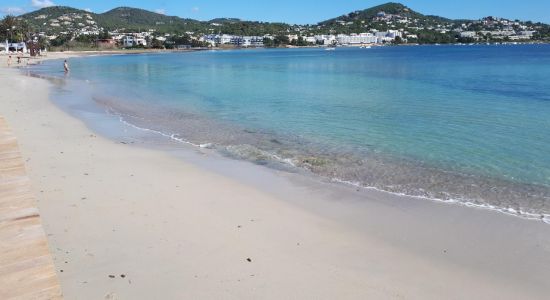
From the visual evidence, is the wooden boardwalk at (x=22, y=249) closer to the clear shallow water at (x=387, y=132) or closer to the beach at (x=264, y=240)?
the beach at (x=264, y=240)

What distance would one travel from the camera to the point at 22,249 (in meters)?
3.68

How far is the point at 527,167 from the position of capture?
1232cm

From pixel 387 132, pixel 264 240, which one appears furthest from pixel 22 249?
pixel 387 132

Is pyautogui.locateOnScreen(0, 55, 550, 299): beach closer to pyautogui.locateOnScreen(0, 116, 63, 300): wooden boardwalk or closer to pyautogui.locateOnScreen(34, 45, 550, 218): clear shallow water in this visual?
pyautogui.locateOnScreen(0, 116, 63, 300): wooden boardwalk

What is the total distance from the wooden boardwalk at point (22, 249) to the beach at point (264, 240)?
1448mm

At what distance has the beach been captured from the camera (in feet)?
19.0

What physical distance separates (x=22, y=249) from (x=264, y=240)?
4.04m

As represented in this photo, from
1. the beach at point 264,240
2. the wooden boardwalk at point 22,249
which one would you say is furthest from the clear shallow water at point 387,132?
the wooden boardwalk at point 22,249

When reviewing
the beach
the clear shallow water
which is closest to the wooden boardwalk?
the beach

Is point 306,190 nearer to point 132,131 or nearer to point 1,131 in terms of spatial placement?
point 1,131

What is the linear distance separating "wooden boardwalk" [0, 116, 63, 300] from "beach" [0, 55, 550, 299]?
1.45 meters

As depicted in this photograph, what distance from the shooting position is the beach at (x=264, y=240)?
578 cm

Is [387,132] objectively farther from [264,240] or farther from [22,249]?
[22,249]

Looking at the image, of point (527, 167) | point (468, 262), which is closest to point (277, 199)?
point (468, 262)
